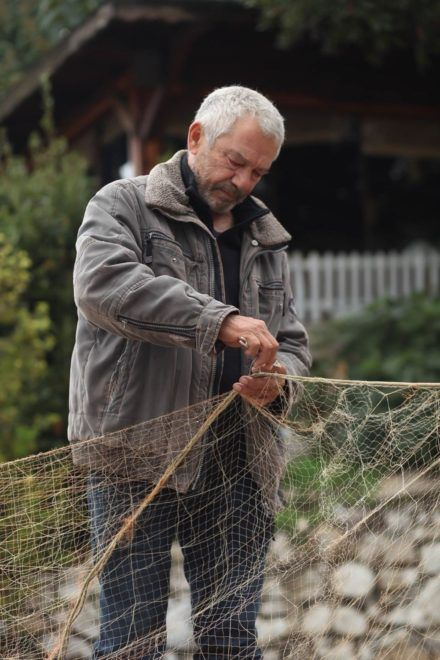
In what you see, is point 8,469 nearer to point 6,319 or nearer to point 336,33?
point 6,319

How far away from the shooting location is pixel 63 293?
7324 millimetres

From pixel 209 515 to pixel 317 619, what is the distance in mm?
640

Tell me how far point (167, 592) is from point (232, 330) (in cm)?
77

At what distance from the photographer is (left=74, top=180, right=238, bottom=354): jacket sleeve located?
103 inches

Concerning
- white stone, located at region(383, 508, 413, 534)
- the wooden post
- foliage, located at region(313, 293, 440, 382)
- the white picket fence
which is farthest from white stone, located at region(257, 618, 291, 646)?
the white picket fence

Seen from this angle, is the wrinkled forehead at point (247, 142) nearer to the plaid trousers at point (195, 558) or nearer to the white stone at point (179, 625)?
the plaid trousers at point (195, 558)

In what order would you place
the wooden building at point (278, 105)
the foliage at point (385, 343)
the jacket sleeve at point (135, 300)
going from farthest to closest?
the wooden building at point (278, 105) → the foliage at point (385, 343) → the jacket sleeve at point (135, 300)

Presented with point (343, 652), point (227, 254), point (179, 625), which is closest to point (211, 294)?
point (227, 254)

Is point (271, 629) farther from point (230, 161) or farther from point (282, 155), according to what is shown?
point (282, 155)

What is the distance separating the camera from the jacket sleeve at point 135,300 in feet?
8.57

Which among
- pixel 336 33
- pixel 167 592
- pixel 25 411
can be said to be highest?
pixel 336 33

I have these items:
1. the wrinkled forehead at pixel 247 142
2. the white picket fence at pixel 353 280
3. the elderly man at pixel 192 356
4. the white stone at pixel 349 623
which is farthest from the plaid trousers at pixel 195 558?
the white picket fence at pixel 353 280

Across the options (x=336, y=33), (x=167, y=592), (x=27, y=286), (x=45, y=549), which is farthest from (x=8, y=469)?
(x=336, y=33)

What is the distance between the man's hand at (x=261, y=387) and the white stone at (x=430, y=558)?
1.22m
